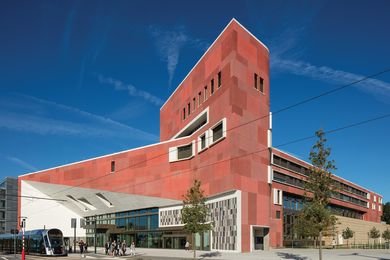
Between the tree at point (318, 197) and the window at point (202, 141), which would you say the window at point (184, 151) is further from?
the tree at point (318, 197)

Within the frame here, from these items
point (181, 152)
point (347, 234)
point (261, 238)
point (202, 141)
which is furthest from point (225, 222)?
point (347, 234)

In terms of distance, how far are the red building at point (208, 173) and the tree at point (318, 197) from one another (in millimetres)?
17280

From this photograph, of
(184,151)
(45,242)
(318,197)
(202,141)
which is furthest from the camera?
(184,151)

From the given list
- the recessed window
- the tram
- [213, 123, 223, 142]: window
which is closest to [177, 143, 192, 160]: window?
the recessed window

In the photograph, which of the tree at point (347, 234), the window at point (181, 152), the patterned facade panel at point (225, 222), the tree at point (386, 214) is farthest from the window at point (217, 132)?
the tree at point (386, 214)

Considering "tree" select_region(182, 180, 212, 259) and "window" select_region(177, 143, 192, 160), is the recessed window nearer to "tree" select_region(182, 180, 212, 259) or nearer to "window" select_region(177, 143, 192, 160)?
"window" select_region(177, 143, 192, 160)

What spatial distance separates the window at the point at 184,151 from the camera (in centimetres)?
5750

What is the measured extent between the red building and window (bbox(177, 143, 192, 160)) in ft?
0.48

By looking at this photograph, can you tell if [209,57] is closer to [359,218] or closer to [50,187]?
[50,187]

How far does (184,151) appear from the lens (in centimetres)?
5812

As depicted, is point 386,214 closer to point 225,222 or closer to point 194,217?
point 225,222

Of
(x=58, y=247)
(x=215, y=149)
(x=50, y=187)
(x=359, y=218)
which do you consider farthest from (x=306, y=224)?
(x=359, y=218)

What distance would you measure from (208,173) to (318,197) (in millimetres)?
23782

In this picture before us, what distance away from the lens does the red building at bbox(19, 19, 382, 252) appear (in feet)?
157
